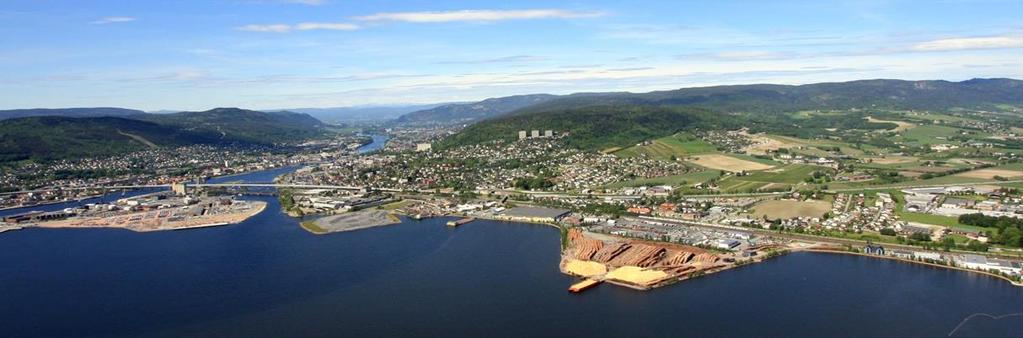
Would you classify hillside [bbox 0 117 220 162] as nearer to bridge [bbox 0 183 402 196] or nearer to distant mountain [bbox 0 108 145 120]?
bridge [bbox 0 183 402 196]

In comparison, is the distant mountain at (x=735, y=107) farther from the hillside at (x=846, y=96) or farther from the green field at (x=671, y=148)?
the green field at (x=671, y=148)

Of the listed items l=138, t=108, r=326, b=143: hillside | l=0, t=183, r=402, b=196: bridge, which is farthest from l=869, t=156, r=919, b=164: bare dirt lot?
l=138, t=108, r=326, b=143: hillside

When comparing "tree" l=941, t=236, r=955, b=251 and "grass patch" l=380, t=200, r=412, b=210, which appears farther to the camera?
"grass patch" l=380, t=200, r=412, b=210

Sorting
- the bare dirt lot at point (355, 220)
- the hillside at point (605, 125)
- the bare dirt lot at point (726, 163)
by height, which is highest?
the hillside at point (605, 125)

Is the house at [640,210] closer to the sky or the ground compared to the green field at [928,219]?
closer to the sky

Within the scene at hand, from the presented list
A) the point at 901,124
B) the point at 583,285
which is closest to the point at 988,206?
the point at 583,285

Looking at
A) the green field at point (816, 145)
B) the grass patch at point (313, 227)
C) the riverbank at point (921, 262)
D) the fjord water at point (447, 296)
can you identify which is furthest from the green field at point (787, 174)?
the grass patch at point (313, 227)

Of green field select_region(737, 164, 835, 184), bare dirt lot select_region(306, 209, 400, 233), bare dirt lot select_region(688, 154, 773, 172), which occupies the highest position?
bare dirt lot select_region(688, 154, 773, 172)

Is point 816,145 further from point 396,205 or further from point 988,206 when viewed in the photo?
point 396,205
